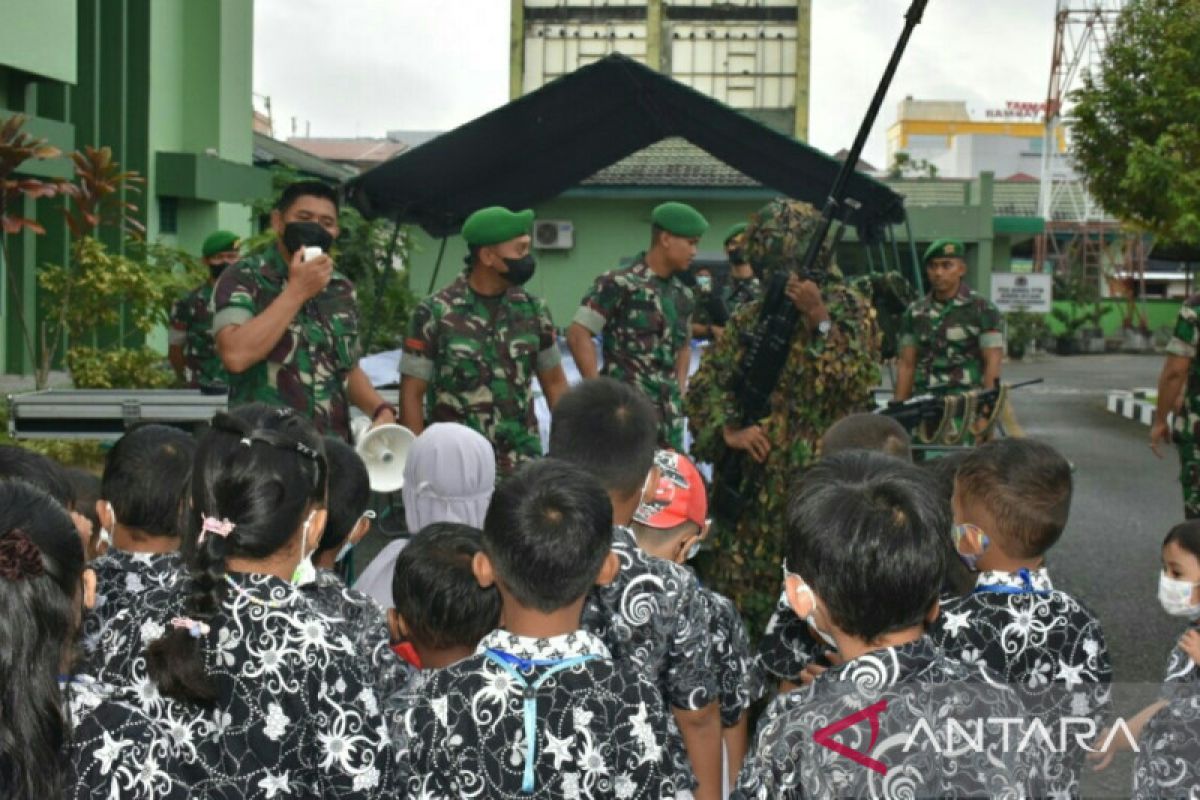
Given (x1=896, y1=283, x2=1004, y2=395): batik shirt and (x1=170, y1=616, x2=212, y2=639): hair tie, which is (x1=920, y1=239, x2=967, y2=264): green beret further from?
(x1=170, y1=616, x2=212, y2=639): hair tie

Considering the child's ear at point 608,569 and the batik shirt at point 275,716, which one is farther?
the child's ear at point 608,569

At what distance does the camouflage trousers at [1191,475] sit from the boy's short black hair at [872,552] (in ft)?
15.6

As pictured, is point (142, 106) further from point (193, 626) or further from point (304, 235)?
point (193, 626)

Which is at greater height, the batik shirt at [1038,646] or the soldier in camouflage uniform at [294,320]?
the soldier in camouflage uniform at [294,320]

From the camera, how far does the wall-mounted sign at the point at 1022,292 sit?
22062 mm

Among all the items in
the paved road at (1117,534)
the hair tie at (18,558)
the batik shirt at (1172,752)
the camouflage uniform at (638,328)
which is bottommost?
the paved road at (1117,534)

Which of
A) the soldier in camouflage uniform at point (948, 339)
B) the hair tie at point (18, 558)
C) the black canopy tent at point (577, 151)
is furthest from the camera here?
the soldier in camouflage uniform at point (948, 339)

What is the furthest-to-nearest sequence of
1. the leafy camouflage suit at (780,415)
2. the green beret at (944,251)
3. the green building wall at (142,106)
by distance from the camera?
the green building wall at (142,106), the green beret at (944,251), the leafy camouflage suit at (780,415)

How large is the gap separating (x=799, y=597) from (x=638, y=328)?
15.1 ft

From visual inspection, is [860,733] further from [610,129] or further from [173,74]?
[173,74]

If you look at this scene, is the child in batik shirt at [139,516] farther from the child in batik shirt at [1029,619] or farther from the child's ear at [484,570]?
the child in batik shirt at [1029,619]

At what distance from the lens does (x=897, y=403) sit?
27.2ft

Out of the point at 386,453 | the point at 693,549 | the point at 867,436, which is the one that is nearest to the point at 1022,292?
the point at 386,453

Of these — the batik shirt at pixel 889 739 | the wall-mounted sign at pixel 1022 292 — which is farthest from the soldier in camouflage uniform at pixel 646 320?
the wall-mounted sign at pixel 1022 292
